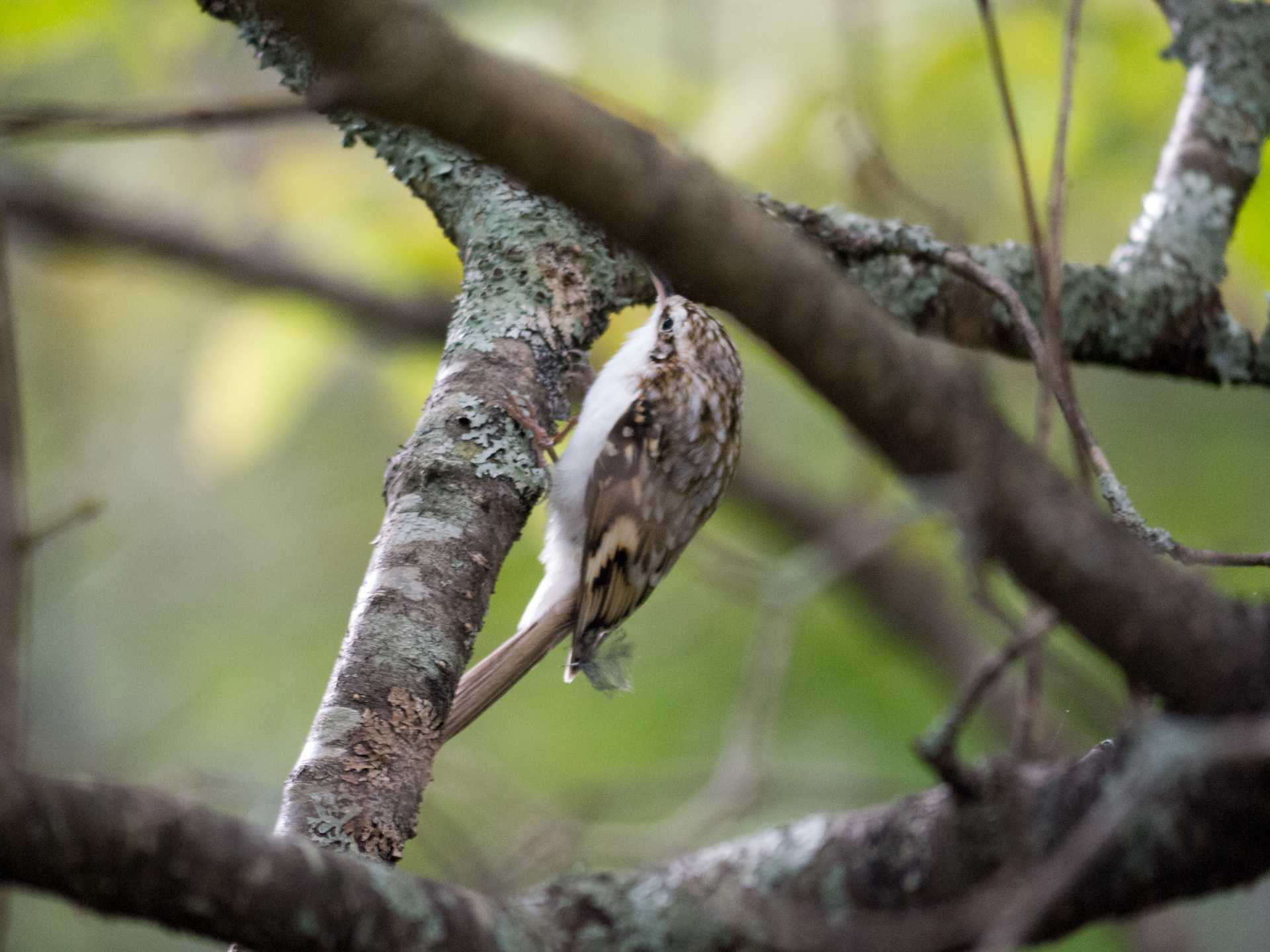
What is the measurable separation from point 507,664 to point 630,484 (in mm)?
529

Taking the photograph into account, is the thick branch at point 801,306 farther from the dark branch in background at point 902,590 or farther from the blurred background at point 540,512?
the dark branch in background at point 902,590

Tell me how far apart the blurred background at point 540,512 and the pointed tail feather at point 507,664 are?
241 mm

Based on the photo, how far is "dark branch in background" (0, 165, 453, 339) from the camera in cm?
456

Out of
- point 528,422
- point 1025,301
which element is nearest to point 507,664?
point 528,422

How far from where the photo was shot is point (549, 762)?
4.80 m

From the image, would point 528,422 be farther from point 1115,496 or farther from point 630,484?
point 630,484

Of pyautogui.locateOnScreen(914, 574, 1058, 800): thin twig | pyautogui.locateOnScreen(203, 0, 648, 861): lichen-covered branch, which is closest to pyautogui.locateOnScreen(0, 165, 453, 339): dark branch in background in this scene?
pyautogui.locateOnScreen(203, 0, 648, 861): lichen-covered branch

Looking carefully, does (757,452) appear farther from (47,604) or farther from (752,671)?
(47,604)

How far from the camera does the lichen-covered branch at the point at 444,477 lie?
4.42 ft

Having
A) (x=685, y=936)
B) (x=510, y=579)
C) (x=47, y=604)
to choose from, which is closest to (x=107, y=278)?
(x=47, y=604)

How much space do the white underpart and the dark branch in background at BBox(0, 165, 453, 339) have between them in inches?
75.6

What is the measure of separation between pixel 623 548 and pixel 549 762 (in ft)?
7.93

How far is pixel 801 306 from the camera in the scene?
0.77 metres

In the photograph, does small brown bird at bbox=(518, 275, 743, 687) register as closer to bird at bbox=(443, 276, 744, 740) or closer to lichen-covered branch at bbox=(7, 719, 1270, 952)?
bird at bbox=(443, 276, 744, 740)
